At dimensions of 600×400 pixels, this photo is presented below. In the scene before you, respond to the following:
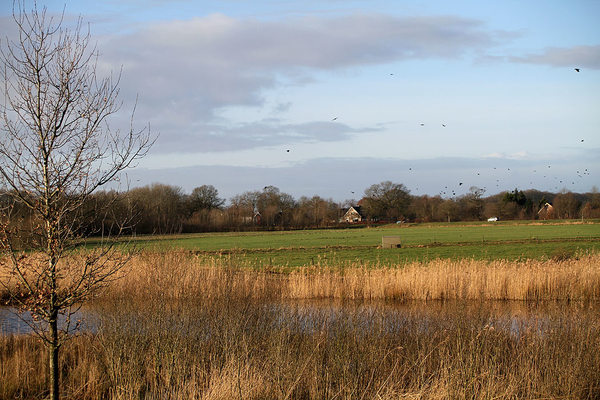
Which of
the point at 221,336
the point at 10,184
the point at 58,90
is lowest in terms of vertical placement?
the point at 221,336

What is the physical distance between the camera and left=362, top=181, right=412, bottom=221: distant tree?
115188mm

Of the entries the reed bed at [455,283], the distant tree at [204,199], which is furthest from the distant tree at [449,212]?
the reed bed at [455,283]

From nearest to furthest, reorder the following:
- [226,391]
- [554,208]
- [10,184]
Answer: [10,184]
[226,391]
[554,208]

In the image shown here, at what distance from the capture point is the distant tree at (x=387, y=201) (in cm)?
11519

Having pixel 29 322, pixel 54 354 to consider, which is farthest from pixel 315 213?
pixel 54 354

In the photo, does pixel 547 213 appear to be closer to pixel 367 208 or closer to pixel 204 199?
pixel 367 208

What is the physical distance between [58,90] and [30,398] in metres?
5.61

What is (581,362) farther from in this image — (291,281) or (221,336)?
(291,281)

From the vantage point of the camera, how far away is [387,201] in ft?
381

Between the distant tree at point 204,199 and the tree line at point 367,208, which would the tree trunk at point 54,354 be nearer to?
the tree line at point 367,208

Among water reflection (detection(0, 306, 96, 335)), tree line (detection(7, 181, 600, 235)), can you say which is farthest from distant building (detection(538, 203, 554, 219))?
water reflection (detection(0, 306, 96, 335))

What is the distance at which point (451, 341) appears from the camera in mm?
9102

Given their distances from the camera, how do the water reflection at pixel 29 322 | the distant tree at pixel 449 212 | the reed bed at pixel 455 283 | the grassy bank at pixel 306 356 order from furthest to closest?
the distant tree at pixel 449 212, the reed bed at pixel 455 283, the water reflection at pixel 29 322, the grassy bank at pixel 306 356

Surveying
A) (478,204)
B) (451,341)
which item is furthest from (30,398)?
(478,204)
